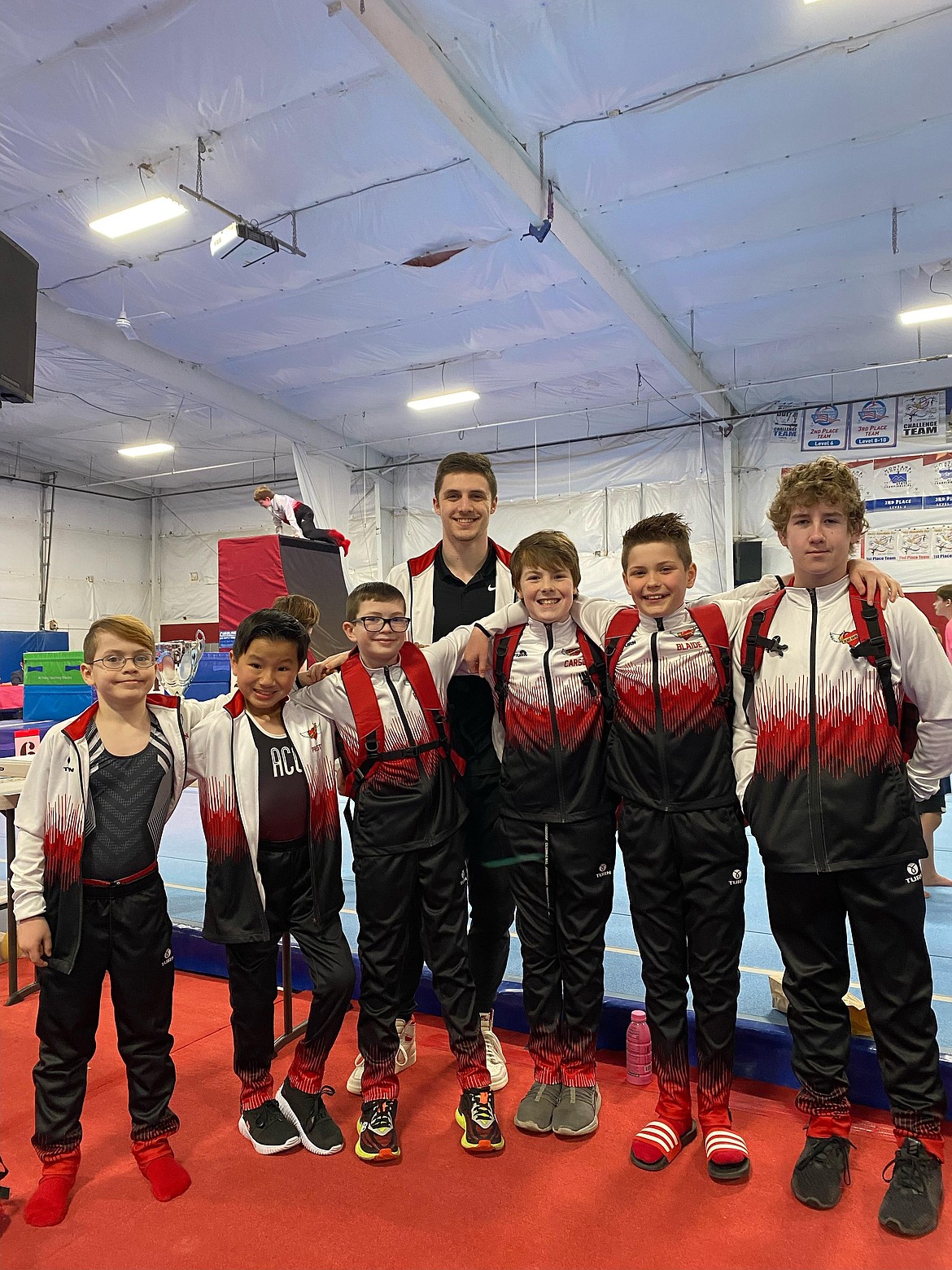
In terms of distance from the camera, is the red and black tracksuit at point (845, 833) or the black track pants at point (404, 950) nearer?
the red and black tracksuit at point (845, 833)

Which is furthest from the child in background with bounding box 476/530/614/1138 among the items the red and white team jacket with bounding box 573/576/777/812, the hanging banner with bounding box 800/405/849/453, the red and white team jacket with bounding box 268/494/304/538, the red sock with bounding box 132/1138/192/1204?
the hanging banner with bounding box 800/405/849/453

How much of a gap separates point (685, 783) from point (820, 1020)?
71 cm

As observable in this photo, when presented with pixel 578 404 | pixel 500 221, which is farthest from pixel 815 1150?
pixel 578 404

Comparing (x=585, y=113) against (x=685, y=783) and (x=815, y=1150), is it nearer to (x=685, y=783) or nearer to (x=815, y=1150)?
(x=685, y=783)

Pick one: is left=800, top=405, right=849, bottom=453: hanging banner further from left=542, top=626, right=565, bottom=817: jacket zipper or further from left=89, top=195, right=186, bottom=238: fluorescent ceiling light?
left=542, top=626, right=565, bottom=817: jacket zipper

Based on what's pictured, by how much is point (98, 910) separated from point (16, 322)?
5.47ft

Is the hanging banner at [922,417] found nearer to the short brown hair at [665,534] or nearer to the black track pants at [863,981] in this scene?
the short brown hair at [665,534]

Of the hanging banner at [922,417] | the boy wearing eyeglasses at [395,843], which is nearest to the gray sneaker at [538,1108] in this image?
the boy wearing eyeglasses at [395,843]

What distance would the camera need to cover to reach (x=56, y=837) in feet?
7.04

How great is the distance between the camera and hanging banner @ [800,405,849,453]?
11734 mm

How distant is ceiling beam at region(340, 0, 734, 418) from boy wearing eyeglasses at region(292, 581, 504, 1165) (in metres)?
4.62

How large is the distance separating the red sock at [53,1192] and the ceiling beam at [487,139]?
594 cm

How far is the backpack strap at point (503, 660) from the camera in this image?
2.49 metres

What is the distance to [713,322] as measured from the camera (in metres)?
9.95
